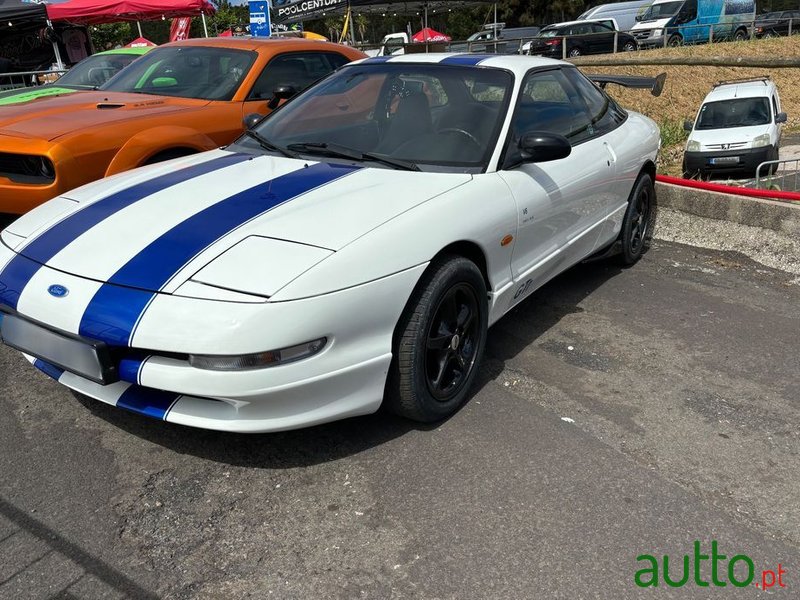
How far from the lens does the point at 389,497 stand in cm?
263

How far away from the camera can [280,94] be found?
210 inches

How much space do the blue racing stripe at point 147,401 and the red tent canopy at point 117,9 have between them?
50.5ft

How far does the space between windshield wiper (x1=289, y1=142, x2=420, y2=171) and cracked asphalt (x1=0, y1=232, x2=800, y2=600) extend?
114 cm

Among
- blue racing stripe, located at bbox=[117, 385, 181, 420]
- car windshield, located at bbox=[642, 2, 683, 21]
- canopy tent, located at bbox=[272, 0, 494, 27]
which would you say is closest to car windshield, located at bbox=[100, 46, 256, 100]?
blue racing stripe, located at bbox=[117, 385, 181, 420]

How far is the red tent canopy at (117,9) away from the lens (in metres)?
15.8

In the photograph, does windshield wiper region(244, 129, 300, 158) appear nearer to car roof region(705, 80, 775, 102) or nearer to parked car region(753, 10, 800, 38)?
car roof region(705, 80, 775, 102)

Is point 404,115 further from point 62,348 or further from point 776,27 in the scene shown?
point 776,27

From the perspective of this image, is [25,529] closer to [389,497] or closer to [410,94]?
[389,497]

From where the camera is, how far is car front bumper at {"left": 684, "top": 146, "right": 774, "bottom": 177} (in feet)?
40.5

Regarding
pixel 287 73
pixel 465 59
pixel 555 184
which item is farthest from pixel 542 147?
pixel 287 73

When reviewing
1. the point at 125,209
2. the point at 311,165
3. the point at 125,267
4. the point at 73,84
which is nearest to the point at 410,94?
the point at 311,165

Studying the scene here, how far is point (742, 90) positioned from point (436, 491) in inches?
528

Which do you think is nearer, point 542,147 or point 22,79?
point 542,147

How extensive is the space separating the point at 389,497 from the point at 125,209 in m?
1.69
